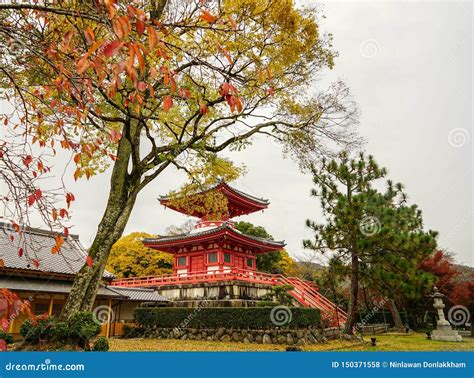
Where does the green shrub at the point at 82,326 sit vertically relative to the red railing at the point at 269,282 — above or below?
below

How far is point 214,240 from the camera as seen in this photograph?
Result: 22.1 metres

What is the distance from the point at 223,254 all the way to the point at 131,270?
1192cm

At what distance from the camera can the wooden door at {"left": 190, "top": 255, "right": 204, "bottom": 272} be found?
22909 mm

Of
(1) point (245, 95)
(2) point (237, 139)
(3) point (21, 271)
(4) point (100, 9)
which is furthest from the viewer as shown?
(3) point (21, 271)

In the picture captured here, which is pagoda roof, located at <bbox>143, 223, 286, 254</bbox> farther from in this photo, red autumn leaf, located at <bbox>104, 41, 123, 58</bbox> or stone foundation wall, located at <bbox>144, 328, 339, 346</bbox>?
red autumn leaf, located at <bbox>104, 41, 123, 58</bbox>

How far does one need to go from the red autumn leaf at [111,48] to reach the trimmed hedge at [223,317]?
14.6 metres

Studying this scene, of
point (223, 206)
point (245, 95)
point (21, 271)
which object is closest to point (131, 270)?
point (21, 271)

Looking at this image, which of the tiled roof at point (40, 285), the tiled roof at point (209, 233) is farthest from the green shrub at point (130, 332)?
the tiled roof at point (209, 233)

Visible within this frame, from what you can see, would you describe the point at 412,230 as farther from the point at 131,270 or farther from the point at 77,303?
the point at 131,270

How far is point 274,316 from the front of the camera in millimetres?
14891

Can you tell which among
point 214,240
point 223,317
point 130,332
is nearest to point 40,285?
point 130,332

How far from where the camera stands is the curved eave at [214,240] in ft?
69.4

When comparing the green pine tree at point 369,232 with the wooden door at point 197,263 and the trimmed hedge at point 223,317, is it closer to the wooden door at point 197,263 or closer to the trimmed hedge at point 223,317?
the trimmed hedge at point 223,317

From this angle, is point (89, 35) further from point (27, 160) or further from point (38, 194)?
point (27, 160)
